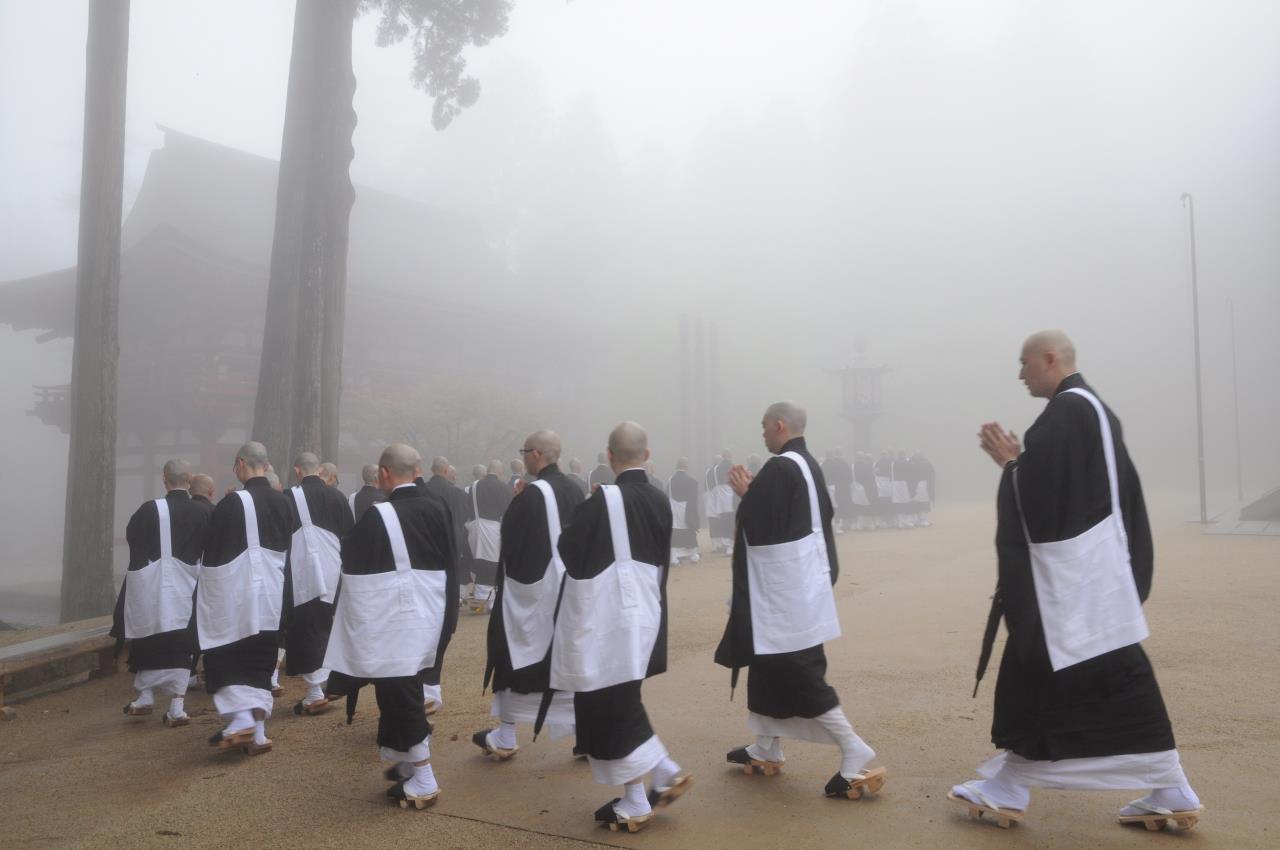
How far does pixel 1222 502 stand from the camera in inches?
946

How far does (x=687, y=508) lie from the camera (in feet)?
46.6

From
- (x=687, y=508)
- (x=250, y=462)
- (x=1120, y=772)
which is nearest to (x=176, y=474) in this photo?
(x=250, y=462)

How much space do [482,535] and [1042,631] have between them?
787cm

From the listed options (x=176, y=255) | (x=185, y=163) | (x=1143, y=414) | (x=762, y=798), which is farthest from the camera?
(x=1143, y=414)

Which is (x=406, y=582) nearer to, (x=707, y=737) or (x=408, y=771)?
(x=408, y=771)

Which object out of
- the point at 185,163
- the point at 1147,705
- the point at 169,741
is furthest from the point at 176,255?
the point at 1147,705

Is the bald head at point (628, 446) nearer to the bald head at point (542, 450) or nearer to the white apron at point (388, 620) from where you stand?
the bald head at point (542, 450)

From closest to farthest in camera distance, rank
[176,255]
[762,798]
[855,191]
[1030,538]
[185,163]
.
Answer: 1. [1030,538]
2. [762,798]
3. [176,255]
4. [185,163]
5. [855,191]

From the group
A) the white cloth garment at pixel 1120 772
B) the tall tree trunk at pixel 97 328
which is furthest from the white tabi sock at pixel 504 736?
the tall tree trunk at pixel 97 328

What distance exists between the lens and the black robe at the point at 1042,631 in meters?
3.13

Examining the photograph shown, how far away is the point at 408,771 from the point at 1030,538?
2.87 metres

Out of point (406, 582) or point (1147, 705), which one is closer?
point (1147, 705)

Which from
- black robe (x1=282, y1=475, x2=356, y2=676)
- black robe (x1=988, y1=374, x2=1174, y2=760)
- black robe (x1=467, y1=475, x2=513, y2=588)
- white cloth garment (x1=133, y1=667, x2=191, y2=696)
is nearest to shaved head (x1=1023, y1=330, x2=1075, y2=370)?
black robe (x1=988, y1=374, x2=1174, y2=760)

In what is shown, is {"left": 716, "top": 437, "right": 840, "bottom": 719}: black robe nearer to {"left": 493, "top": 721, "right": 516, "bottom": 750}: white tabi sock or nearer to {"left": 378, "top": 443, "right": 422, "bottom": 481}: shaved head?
{"left": 493, "top": 721, "right": 516, "bottom": 750}: white tabi sock
